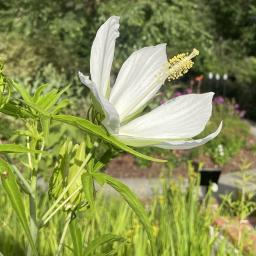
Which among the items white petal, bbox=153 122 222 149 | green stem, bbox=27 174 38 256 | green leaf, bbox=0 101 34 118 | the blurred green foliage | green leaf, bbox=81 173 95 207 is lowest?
green stem, bbox=27 174 38 256

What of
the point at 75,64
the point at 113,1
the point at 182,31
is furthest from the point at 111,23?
the point at 75,64

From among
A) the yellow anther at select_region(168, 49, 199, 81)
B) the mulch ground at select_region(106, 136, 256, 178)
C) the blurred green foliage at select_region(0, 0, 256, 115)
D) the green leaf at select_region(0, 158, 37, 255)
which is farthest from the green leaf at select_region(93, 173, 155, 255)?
the blurred green foliage at select_region(0, 0, 256, 115)

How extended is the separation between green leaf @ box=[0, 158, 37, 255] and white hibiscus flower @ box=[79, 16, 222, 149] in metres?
0.19

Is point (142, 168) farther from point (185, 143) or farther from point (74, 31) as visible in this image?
point (185, 143)

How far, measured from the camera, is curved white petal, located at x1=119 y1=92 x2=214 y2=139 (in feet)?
3.59

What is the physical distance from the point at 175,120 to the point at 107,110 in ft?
0.55

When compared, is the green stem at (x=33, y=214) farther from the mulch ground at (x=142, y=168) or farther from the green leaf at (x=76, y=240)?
the mulch ground at (x=142, y=168)

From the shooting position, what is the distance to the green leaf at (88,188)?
0.97 meters

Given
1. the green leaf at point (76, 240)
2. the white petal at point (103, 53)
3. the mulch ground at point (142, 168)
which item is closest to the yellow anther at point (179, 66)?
the white petal at point (103, 53)

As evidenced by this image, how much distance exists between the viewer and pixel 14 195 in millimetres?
913

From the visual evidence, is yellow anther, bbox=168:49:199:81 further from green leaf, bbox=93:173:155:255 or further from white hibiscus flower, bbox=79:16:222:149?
green leaf, bbox=93:173:155:255

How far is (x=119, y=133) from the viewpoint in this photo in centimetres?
108

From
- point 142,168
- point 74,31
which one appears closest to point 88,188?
point 142,168

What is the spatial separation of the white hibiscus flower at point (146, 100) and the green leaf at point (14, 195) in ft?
0.61
